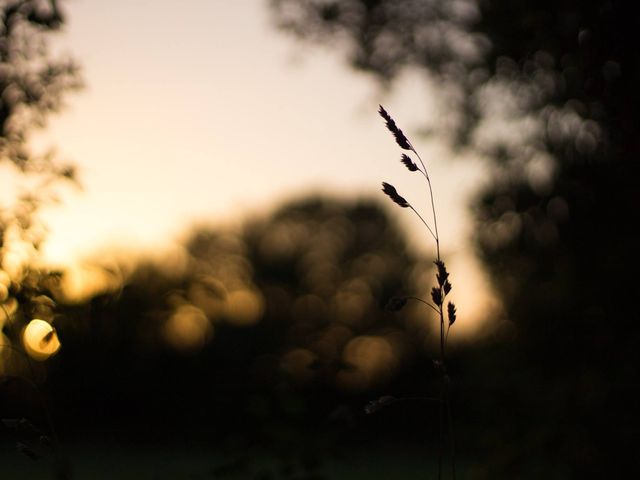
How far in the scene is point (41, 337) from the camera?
→ 3.62 m

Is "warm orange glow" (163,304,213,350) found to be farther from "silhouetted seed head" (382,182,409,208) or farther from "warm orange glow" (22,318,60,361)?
"silhouetted seed head" (382,182,409,208)

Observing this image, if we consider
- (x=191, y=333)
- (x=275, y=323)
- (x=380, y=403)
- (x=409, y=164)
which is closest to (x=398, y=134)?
(x=409, y=164)

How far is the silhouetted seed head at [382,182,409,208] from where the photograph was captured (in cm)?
299

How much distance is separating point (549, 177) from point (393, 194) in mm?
7600

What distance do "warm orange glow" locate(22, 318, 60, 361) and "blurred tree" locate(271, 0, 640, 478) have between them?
605 centimetres

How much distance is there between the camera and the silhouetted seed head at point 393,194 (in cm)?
299

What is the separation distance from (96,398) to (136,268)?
6932 mm

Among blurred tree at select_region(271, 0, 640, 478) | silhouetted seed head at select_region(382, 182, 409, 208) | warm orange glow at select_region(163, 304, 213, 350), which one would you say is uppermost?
warm orange glow at select_region(163, 304, 213, 350)

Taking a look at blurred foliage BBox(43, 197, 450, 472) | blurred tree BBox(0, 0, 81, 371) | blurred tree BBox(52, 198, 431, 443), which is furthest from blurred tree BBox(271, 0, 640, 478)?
blurred tree BBox(52, 198, 431, 443)

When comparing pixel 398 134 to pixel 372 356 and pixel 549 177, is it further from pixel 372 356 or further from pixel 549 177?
pixel 372 356

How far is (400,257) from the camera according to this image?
190 ft

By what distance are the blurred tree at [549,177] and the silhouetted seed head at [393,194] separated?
5638 millimetres

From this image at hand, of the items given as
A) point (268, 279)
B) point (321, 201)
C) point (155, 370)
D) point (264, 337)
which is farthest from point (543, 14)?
point (321, 201)

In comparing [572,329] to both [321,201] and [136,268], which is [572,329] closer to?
[136,268]
